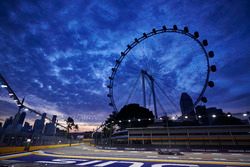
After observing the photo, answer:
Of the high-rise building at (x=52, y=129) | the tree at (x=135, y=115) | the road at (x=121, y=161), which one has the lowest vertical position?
the road at (x=121, y=161)

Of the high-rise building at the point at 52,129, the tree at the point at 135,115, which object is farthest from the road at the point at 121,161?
the tree at the point at 135,115

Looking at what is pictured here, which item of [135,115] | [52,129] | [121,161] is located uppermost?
[135,115]

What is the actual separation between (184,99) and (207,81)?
120088 mm

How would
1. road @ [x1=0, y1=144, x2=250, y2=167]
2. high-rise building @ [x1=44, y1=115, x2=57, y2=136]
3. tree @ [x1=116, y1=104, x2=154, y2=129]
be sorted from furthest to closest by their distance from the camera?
tree @ [x1=116, y1=104, x2=154, y2=129], high-rise building @ [x1=44, y1=115, x2=57, y2=136], road @ [x1=0, y1=144, x2=250, y2=167]

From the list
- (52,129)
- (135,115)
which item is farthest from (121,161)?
(52,129)

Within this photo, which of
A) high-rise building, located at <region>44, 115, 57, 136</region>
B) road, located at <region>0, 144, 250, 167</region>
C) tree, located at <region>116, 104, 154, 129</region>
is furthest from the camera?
tree, located at <region>116, 104, 154, 129</region>

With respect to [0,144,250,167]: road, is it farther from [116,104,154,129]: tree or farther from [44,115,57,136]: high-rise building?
[116,104,154,129]: tree

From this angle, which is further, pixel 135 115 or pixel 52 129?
pixel 52 129

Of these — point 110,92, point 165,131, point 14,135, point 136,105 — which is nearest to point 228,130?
point 165,131

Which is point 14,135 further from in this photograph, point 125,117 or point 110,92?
point 125,117

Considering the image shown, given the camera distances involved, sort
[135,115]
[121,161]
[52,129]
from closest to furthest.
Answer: [121,161]
[135,115]
[52,129]

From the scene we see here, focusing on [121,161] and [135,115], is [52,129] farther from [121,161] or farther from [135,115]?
[121,161]

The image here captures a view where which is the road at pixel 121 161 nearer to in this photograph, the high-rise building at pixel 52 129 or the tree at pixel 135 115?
the high-rise building at pixel 52 129

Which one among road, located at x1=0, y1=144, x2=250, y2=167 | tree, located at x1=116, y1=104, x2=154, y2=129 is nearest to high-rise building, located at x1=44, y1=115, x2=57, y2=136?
road, located at x1=0, y1=144, x2=250, y2=167
